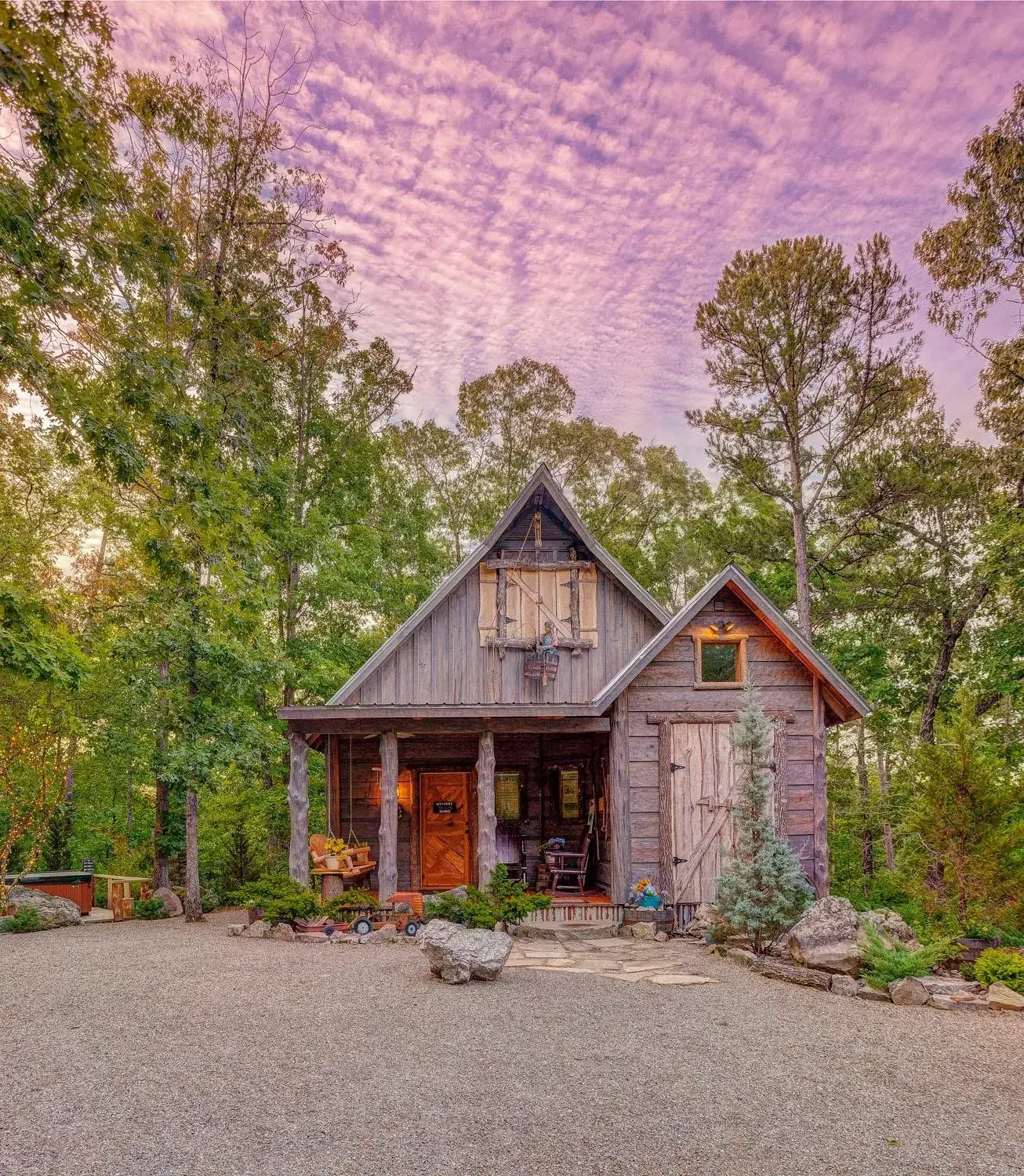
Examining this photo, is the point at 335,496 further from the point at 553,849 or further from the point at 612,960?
the point at 612,960

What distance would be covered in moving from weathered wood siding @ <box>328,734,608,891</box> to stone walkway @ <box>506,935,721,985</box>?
438 centimetres

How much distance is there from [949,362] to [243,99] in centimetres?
1525

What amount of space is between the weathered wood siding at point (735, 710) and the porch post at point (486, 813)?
2330 millimetres

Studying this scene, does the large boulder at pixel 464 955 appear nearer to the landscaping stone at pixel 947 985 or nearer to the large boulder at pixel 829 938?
the large boulder at pixel 829 938

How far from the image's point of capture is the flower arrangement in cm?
1169

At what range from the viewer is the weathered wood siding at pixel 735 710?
Answer: 486 inches

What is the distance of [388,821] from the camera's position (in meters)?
12.2

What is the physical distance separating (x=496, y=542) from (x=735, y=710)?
17.3 feet

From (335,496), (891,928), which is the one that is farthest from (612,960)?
(335,496)

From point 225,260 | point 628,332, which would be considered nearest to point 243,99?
point 225,260

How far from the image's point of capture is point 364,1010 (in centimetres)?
716

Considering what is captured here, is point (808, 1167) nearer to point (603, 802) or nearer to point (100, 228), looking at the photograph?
point (100, 228)

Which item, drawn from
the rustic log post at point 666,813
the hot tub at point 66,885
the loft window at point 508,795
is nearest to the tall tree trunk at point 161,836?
the hot tub at point 66,885

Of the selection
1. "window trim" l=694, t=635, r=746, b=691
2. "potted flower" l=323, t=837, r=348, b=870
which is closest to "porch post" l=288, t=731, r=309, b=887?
"potted flower" l=323, t=837, r=348, b=870
